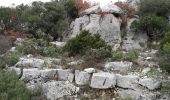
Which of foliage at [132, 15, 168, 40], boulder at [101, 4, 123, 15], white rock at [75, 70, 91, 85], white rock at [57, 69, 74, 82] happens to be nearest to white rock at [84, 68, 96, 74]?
white rock at [75, 70, 91, 85]

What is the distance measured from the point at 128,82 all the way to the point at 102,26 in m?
6.79

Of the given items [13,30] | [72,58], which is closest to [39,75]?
[72,58]

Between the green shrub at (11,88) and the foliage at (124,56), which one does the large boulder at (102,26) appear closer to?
the foliage at (124,56)

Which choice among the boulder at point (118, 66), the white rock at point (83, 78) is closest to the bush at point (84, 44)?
the boulder at point (118, 66)

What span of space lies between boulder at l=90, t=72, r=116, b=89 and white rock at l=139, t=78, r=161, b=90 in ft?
3.08

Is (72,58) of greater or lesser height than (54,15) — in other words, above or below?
below

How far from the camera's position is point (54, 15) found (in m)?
21.1

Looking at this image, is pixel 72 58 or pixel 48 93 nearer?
pixel 48 93

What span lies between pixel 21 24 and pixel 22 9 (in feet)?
5.05

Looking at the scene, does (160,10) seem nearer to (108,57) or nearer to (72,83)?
(108,57)

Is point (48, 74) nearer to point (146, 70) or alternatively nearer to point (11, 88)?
point (11, 88)

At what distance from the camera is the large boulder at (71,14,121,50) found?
65.3ft

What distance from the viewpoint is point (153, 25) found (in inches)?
779

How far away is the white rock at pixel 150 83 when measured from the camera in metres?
13.9
